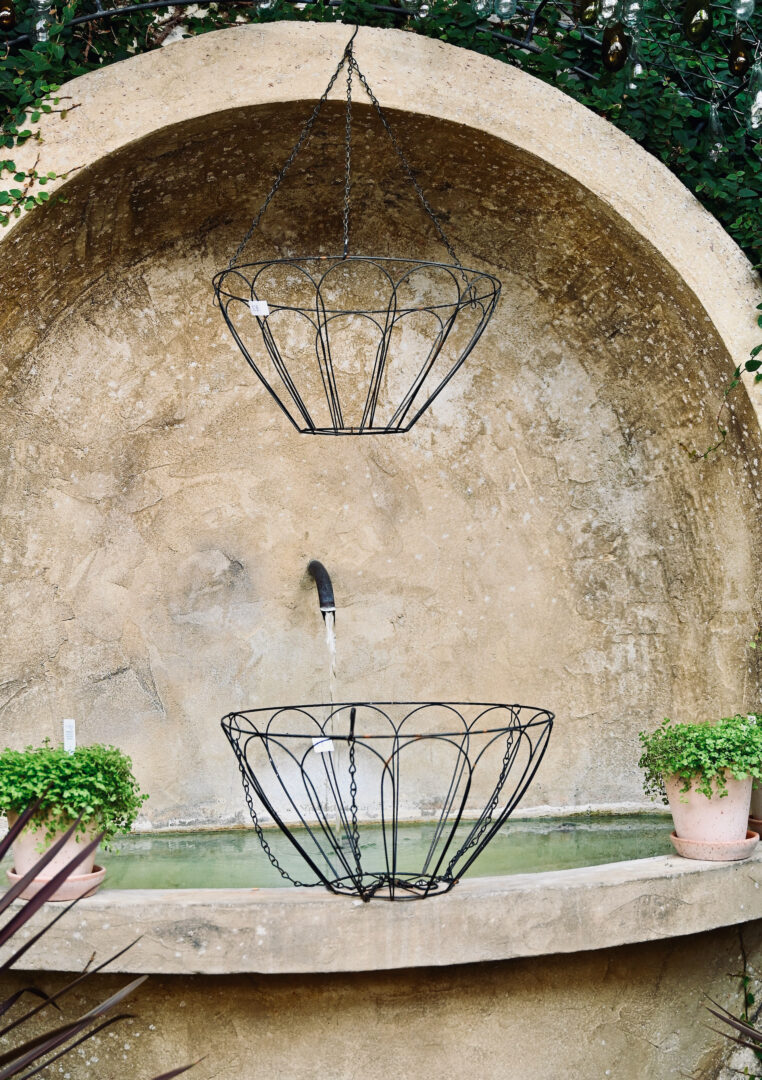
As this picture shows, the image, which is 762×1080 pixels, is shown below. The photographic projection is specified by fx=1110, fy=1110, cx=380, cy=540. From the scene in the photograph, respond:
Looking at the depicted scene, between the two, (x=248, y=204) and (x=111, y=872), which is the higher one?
(x=248, y=204)

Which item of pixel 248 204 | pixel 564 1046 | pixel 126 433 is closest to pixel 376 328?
pixel 248 204

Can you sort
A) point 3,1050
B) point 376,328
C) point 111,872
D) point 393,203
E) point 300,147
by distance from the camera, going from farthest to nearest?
point 376,328
point 393,203
point 300,147
point 111,872
point 3,1050

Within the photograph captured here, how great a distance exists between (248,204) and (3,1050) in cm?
269

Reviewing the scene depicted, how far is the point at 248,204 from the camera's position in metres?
3.81

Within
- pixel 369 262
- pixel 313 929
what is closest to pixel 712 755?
pixel 313 929

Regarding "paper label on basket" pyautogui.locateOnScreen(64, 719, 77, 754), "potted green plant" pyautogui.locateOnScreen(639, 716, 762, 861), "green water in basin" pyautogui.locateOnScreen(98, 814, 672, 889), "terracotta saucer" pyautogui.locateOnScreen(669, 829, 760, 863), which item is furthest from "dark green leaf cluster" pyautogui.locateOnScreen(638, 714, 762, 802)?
"paper label on basket" pyautogui.locateOnScreen(64, 719, 77, 754)

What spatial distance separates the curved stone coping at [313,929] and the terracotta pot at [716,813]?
0.45 meters

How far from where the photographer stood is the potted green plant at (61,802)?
2588 millimetres

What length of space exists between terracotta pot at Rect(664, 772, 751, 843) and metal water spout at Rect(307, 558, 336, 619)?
54.7 inches

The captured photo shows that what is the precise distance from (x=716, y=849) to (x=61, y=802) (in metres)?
1.67

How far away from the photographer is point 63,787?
8.54 ft

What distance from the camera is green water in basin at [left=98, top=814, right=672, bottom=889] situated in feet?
10.4

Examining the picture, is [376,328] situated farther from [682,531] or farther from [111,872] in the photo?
[111,872]

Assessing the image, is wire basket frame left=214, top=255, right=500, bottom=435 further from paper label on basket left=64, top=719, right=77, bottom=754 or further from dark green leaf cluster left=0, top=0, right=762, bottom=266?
paper label on basket left=64, top=719, right=77, bottom=754
